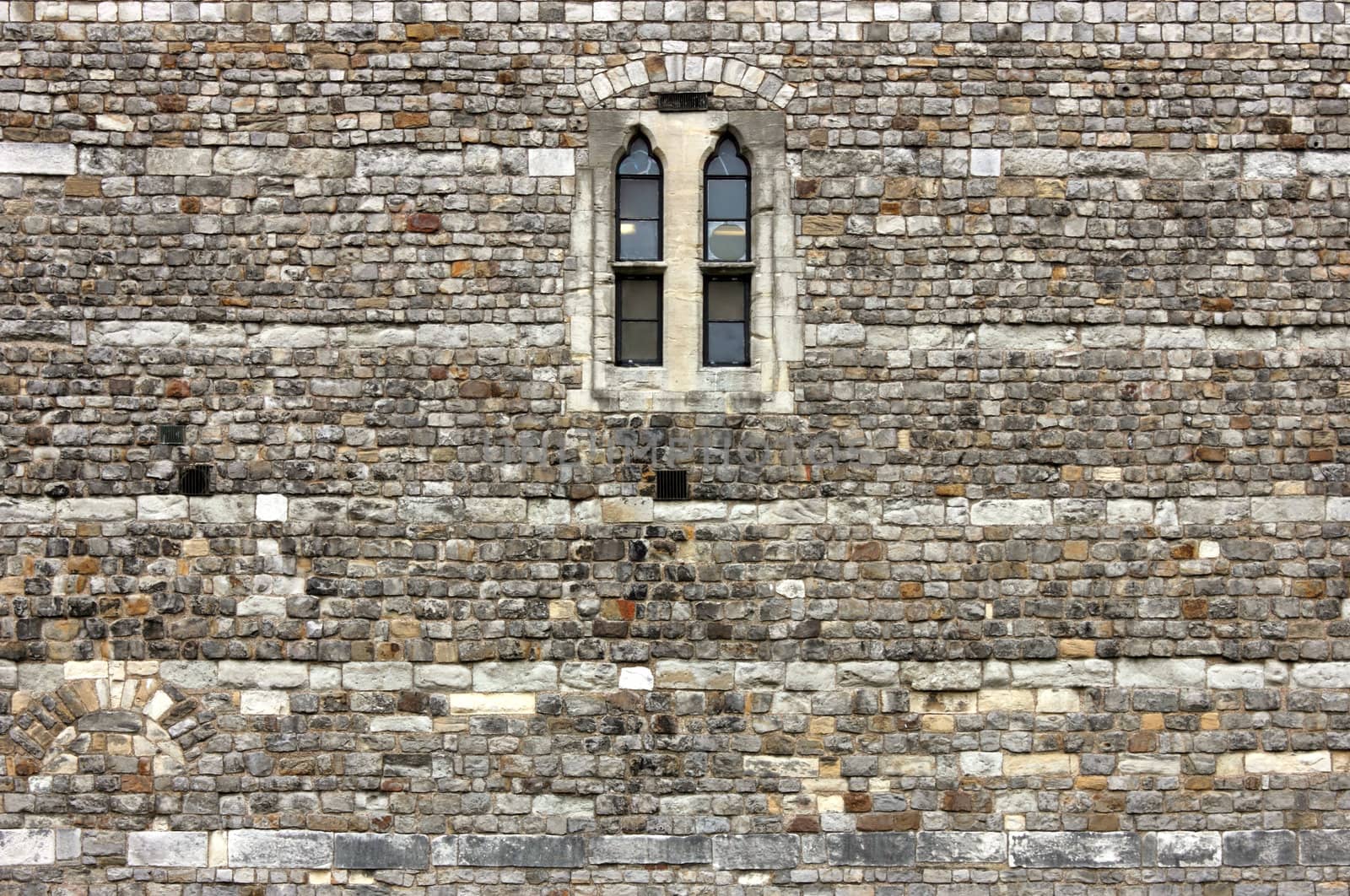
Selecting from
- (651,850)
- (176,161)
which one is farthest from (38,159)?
(651,850)

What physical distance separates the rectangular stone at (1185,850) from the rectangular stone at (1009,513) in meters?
2.07

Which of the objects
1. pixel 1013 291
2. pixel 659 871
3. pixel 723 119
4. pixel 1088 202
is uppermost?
pixel 723 119

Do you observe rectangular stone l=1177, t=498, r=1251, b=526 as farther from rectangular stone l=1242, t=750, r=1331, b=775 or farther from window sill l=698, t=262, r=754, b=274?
window sill l=698, t=262, r=754, b=274

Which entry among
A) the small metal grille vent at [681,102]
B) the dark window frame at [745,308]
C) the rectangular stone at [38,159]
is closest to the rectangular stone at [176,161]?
the rectangular stone at [38,159]

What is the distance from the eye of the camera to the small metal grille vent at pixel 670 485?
7430 mm

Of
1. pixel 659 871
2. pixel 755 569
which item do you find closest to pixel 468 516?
pixel 755 569

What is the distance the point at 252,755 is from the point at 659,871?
8.62 ft

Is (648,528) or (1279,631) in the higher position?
(648,528)

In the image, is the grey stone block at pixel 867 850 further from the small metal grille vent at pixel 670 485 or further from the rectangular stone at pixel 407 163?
the rectangular stone at pixel 407 163

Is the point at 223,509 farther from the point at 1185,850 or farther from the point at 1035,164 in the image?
the point at 1185,850

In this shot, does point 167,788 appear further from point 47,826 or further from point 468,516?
point 468,516

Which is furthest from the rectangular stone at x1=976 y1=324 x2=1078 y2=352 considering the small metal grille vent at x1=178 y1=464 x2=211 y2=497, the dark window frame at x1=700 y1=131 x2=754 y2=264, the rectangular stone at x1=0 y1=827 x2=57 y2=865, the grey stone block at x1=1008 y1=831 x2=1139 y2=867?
the rectangular stone at x1=0 y1=827 x2=57 y2=865

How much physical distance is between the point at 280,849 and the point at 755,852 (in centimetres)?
293

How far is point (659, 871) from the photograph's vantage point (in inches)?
285
